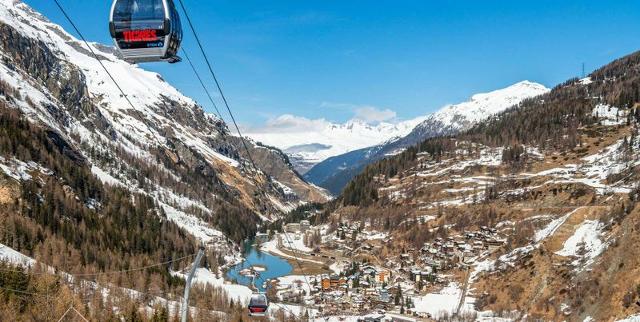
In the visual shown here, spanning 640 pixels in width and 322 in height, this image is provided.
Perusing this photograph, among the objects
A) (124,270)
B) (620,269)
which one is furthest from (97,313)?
(620,269)

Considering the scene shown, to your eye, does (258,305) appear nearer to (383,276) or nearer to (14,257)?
(14,257)

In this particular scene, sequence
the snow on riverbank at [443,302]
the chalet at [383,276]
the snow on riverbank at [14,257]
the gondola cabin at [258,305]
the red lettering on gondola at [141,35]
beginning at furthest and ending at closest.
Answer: the chalet at [383,276]
the snow on riverbank at [443,302]
the snow on riverbank at [14,257]
the gondola cabin at [258,305]
the red lettering on gondola at [141,35]

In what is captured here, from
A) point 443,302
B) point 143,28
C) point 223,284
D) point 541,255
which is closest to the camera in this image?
point 143,28

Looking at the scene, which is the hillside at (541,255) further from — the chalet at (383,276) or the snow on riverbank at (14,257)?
the snow on riverbank at (14,257)

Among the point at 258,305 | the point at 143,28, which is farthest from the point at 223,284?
the point at 143,28

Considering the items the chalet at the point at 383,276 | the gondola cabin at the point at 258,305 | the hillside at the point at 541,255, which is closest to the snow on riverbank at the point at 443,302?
the hillside at the point at 541,255

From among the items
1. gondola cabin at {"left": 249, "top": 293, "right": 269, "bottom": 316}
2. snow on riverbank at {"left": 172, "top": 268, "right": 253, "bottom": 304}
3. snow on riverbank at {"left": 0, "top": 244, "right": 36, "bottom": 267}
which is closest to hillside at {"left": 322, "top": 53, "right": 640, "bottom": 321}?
snow on riverbank at {"left": 172, "top": 268, "right": 253, "bottom": 304}

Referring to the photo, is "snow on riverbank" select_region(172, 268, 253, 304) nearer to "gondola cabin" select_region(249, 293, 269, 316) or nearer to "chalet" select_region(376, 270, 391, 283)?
"chalet" select_region(376, 270, 391, 283)

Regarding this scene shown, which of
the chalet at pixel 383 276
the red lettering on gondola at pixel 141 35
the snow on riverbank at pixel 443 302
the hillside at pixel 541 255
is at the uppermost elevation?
the red lettering on gondola at pixel 141 35
